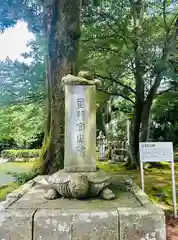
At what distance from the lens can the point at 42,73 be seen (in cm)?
816

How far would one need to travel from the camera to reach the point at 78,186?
3.37m

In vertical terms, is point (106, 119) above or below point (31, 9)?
below

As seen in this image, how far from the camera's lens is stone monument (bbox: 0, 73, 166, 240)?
2820mm

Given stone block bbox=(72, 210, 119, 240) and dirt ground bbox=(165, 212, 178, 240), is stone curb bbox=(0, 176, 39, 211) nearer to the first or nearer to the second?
stone block bbox=(72, 210, 119, 240)

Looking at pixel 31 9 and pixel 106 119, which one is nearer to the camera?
pixel 31 9

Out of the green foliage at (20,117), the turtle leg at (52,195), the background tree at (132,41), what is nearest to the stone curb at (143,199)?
the turtle leg at (52,195)

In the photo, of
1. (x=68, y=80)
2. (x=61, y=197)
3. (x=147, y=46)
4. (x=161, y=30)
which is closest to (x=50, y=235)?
(x=61, y=197)

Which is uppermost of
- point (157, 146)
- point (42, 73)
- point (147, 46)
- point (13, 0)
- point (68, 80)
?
point (13, 0)

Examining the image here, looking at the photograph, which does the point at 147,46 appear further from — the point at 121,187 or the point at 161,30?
the point at 121,187

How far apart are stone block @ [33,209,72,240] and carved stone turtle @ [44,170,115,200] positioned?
0.59 metres

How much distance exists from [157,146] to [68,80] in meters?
2.06

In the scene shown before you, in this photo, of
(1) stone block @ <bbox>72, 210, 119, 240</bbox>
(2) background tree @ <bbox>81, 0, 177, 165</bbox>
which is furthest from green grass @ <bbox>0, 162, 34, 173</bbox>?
(1) stone block @ <bbox>72, 210, 119, 240</bbox>

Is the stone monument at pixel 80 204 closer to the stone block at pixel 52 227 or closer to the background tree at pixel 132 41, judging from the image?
the stone block at pixel 52 227

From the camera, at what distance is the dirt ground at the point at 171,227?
3705 mm
